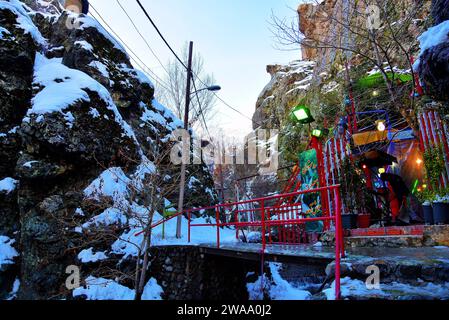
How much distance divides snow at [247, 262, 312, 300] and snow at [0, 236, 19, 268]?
892 cm

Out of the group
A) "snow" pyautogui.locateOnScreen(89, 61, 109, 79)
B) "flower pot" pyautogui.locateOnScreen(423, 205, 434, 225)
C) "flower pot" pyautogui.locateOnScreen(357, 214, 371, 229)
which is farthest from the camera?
"snow" pyautogui.locateOnScreen(89, 61, 109, 79)

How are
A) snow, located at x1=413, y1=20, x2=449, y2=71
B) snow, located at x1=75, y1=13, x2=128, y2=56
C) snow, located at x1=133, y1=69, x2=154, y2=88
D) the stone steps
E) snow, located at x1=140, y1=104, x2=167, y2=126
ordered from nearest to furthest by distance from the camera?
snow, located at x1=413, y1=20, x2=449, y2=71 → the stone steps → snow, located at x1=75, y1=13, x2=128, y2=56 → snow, located at x1=140, y1=104, x2=167, y2=126 → snow, located at x1=133, y1=69, x2=154, y2=88

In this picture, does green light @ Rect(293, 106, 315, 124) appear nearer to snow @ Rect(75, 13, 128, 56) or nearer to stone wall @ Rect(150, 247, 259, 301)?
stone wall @ Rect(150, 247, 259, 301)

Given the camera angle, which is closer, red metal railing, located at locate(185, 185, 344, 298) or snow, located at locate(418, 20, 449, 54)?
red metal railing, located at locate(185, 185, 344, 298)

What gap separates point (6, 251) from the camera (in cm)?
951

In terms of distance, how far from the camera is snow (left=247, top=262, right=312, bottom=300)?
10.6 meters

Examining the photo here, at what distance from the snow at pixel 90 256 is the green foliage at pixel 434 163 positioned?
33.6 feet

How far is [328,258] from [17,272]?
10930 mm

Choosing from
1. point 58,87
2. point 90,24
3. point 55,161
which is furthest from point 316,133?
point 90,24

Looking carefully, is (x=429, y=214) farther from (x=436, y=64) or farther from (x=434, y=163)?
(x=436, y=64)

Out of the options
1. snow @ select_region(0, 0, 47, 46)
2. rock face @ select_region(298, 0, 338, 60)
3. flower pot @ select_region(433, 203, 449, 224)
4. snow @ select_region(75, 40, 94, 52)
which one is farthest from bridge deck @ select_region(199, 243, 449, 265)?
snow @ select_region(0, 0, 47, 46)

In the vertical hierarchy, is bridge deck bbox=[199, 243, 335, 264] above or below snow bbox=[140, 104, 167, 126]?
below

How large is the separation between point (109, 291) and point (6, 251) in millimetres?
4424
